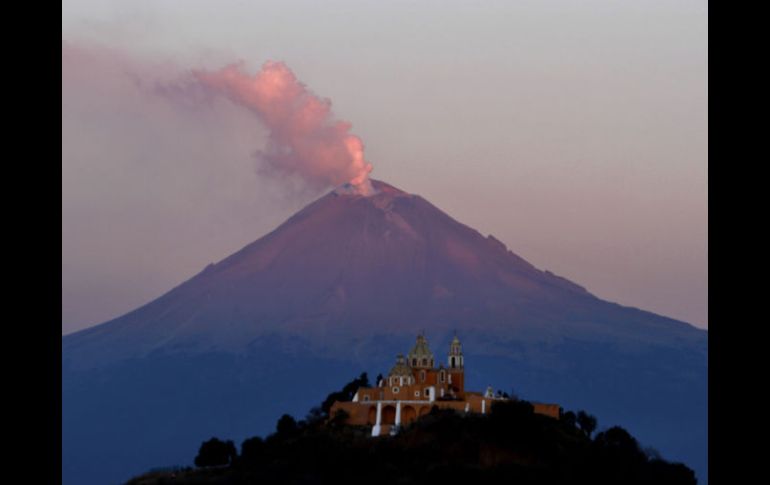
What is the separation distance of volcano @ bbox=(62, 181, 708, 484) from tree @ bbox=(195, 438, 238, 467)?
132 feet

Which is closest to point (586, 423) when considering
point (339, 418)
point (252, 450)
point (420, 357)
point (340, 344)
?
point (420, 357)

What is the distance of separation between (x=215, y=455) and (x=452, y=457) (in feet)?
34.8

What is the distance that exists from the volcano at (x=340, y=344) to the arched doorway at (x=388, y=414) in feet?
144

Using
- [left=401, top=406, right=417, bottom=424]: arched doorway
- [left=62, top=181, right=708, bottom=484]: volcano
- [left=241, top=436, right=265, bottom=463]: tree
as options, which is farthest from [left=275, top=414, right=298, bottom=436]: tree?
[left=62, top=181, right=708, bottom=484]: volcano

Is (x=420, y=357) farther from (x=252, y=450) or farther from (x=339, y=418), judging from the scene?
(x=252, y=450)

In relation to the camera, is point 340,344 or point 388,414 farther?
point 340,344

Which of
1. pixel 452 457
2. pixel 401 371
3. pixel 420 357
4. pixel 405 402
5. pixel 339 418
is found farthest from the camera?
pixel 420 357

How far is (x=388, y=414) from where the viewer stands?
36.8m

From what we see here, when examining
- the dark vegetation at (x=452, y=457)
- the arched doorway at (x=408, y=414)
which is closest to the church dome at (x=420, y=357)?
the arched doorway at (x=408, y=414)

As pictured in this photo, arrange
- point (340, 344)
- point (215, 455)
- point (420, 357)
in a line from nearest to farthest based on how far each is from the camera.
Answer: point (420, 357)
point (215, 455)
point (340, 344)

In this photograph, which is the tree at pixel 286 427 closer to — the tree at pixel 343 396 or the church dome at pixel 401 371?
the tree at pixel 343 396

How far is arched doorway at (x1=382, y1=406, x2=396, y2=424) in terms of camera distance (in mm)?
36594

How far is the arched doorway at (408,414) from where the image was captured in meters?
36.6
